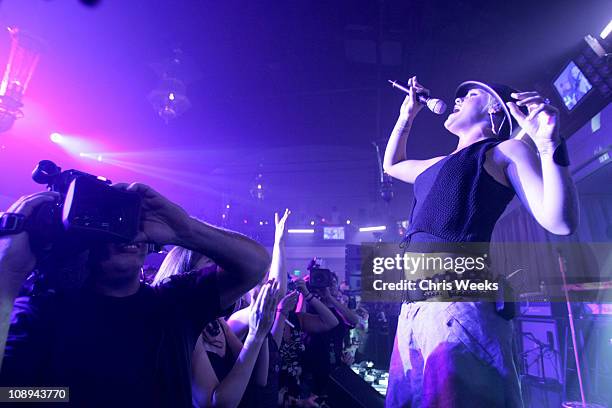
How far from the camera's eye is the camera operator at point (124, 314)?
1122 mm

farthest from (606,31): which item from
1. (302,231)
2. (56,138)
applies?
(302,231)

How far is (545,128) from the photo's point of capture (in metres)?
1.14

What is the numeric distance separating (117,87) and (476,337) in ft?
26.8

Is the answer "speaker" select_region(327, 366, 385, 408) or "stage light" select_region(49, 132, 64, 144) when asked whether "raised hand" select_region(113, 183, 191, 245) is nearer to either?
"speaker" select_region(327, 366, 385, 408)

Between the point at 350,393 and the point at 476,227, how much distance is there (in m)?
3.17

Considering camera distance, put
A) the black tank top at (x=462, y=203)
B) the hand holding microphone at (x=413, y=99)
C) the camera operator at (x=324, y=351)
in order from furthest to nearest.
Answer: the camera operator at (x=324, y=351) → the hand holding microphone at (x=413, y=99) → the black tank top at (x=462, y=203)

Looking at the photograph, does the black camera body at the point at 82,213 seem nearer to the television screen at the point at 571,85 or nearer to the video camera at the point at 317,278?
the video camera at the point at 317,278

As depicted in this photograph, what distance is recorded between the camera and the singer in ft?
3.55

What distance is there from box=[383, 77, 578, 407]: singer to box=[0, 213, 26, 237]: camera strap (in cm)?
127

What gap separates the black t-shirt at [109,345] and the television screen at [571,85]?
6060 mm

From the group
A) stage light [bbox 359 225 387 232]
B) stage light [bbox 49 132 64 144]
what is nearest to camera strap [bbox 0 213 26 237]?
stage light [bbox 49 132 64 144]

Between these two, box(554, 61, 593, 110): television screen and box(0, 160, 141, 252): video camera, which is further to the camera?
box(554, 61, 593, 110): television screen

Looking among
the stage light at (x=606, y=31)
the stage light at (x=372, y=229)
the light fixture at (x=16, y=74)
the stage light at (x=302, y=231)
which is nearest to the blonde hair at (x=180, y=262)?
the light fixture at (x=16, y=74)

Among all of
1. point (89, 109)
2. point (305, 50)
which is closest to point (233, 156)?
point (89, 109)
